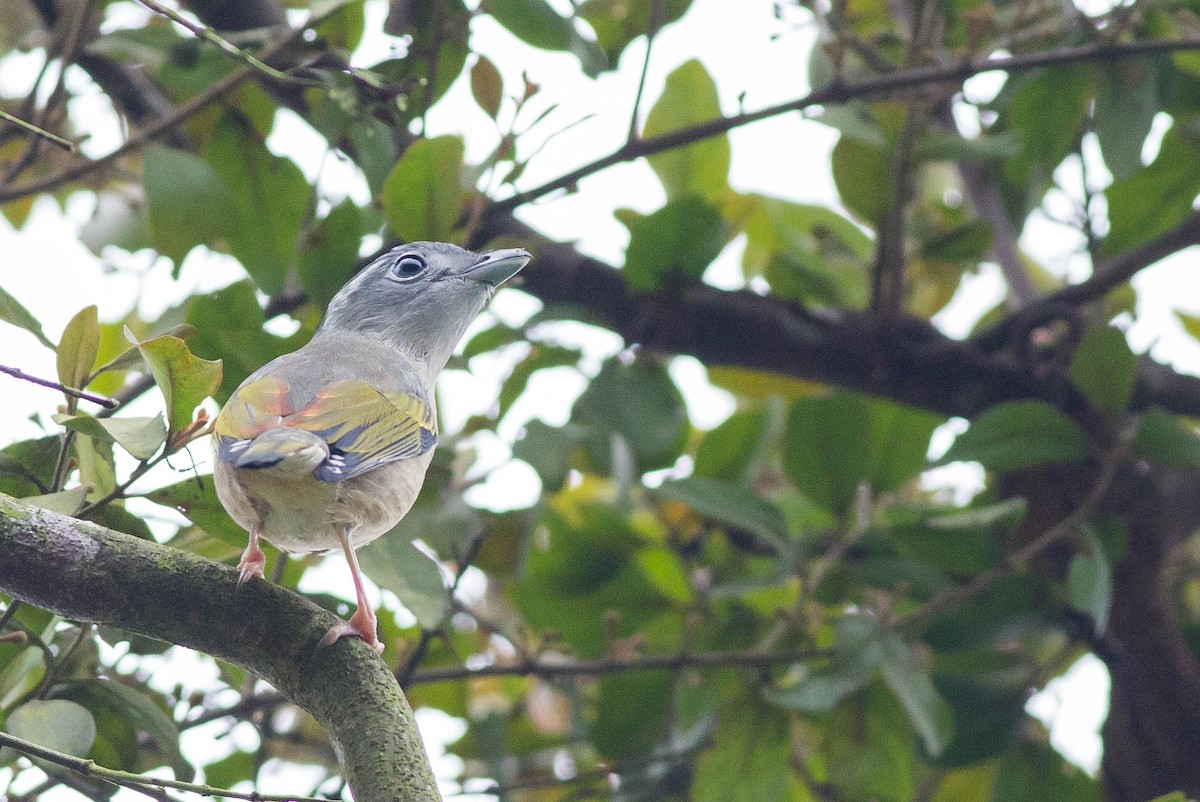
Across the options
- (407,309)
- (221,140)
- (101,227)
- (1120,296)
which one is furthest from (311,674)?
(1120,296)

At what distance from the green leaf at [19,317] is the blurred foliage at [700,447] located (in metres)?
0.46

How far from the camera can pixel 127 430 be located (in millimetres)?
1888

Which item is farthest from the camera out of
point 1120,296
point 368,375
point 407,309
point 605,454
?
point 1120,296

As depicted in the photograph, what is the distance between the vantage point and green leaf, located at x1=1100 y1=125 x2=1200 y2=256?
12.0ft

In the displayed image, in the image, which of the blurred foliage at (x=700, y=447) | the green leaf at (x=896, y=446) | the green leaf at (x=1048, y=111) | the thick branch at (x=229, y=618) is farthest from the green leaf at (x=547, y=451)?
the green leaf at (x=1048, y=111)

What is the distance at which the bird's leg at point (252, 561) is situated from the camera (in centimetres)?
191

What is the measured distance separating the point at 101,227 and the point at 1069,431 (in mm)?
2748

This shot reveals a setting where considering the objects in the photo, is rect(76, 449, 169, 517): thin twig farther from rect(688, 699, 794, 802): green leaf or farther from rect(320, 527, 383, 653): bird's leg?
rect(688, 699, 794, 802): green leaf

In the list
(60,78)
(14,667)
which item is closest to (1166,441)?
(14,667)

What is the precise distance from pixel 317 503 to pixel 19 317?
0.58 metres

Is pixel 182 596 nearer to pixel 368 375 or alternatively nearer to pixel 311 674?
pixel 311 674

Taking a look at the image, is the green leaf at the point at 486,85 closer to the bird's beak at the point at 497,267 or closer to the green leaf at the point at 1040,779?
the bird's beak at the point at 497,267

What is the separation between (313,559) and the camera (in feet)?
12.2

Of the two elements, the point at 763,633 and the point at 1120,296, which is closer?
the point at 763,633
